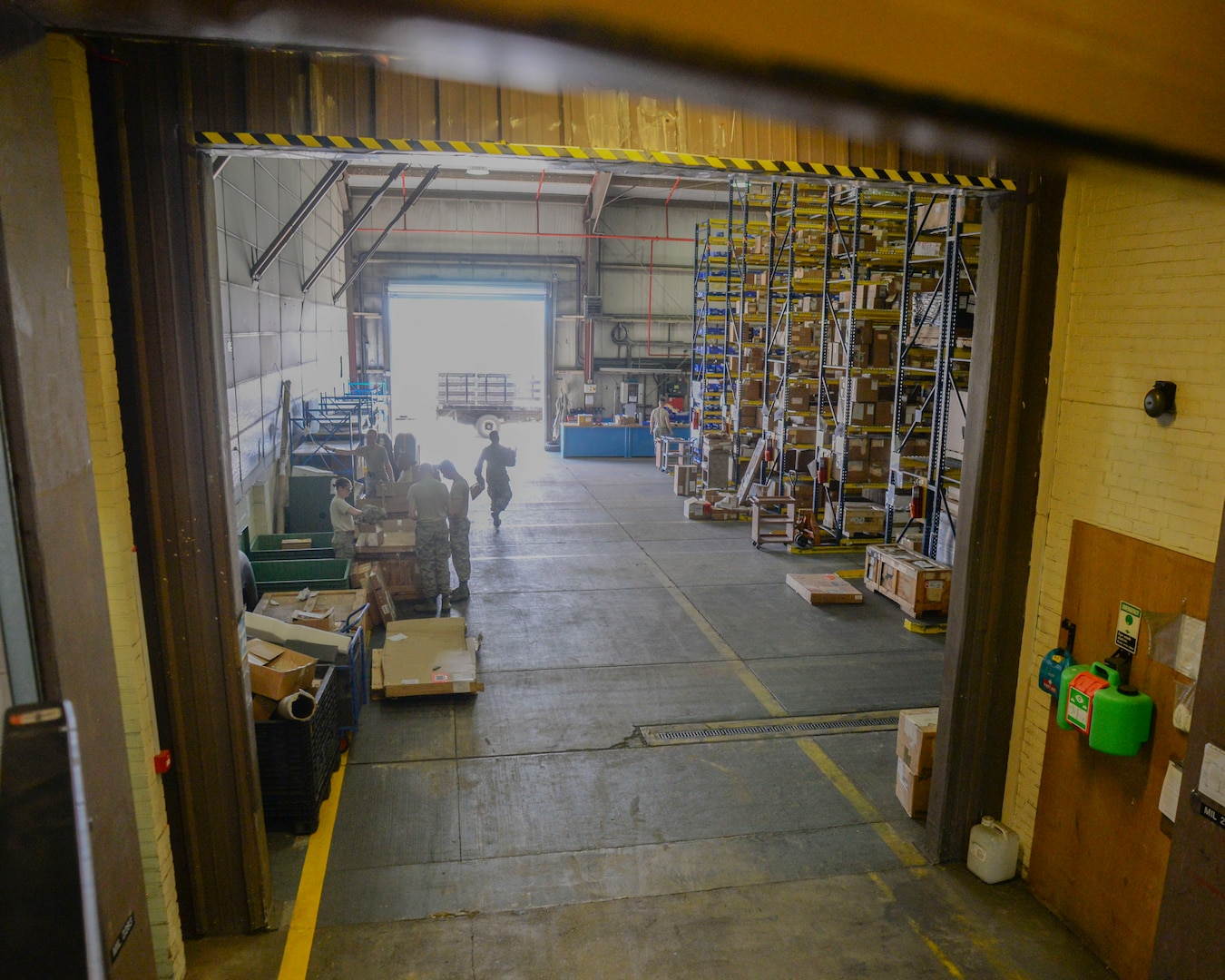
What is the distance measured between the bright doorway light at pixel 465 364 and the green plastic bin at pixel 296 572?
41.0 ft

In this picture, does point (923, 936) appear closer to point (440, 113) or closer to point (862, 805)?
point (862, 805)

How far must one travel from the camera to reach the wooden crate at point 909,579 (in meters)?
9.99

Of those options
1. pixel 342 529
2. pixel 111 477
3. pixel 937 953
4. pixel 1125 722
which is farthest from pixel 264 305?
pixel 1125 722

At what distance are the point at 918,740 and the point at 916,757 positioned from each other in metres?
0.12

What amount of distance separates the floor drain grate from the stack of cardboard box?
1.19 metres

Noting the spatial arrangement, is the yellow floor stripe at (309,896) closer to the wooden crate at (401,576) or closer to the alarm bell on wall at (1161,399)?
the wooden crate at (401,576)

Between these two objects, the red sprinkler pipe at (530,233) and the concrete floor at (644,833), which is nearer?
the concrete floor at (644,833)

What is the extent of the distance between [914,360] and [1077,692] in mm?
9007

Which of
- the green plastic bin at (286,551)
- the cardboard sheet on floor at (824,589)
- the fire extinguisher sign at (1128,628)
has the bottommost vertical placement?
the cardboard sheet on floor at (824,589)

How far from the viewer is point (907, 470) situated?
40.1 feet

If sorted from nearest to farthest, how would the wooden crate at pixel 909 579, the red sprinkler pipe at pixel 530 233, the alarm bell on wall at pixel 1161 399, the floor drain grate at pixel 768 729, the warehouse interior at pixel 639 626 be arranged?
the warehouse interior at pixel 639 626
the alarm bell on wall at pixel 1161 399
the floor drain grate at pixel 768 729
the wooden crate at pixel 909 579
the red sprinkler pipe at pixel 530 233

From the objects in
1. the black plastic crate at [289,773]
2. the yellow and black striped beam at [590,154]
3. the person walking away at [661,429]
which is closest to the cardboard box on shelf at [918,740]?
the yellow and black striped beam at [590,154]

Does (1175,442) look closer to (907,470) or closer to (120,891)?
(120,891)

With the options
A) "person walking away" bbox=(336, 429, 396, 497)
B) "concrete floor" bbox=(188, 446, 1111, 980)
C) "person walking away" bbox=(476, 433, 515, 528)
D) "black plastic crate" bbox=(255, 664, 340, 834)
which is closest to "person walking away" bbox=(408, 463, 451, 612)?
"concrete floor" bbox=(188, 446, 1111, 980)
